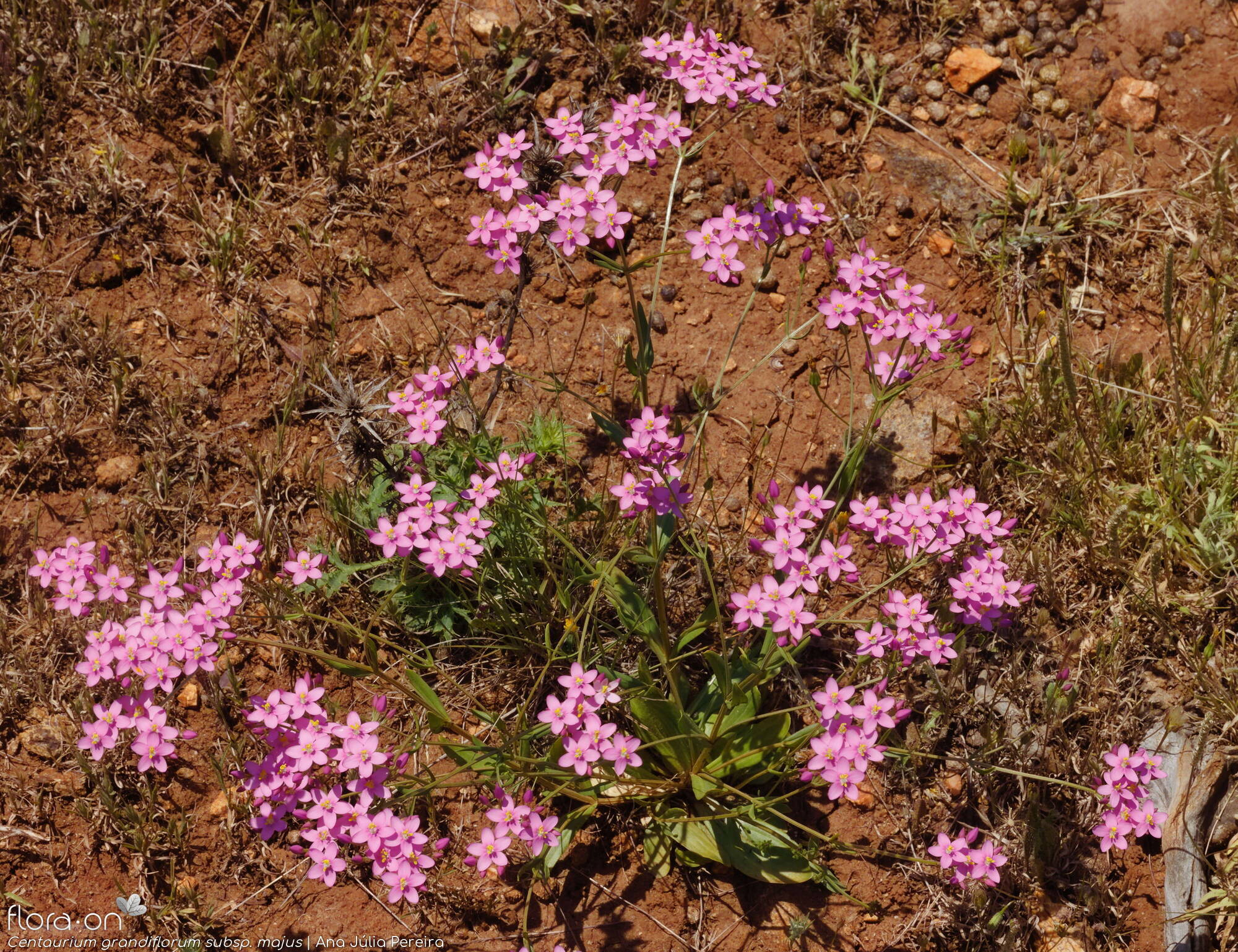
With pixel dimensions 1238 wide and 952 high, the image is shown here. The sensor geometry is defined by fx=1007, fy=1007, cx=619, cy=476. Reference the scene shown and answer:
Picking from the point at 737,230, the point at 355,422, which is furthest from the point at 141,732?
the point at 737,230

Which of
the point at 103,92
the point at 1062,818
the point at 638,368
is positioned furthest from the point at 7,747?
the point at 1062,818

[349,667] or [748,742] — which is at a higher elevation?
[349,667]

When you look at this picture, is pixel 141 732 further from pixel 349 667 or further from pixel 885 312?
pixel 885 312

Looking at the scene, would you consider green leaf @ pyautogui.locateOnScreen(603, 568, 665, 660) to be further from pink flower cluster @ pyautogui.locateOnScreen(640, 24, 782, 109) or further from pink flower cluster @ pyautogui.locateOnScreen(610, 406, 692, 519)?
pink flower cluster @ pyautogui.locateOnScreen(640, 24, 782, 109)

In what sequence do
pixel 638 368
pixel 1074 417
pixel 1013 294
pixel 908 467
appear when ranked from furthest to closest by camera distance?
1. pixel 1013 294
2. pixel 908 467
3. pixel 1074 417
4. pixel 638 368

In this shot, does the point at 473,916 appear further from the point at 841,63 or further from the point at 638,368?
the point at 841,63

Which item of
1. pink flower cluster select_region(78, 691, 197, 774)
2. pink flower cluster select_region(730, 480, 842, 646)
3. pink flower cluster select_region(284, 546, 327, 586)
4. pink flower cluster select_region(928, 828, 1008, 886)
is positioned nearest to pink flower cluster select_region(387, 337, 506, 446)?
pink flower cluster select_region(284, 546, 327, 586)
